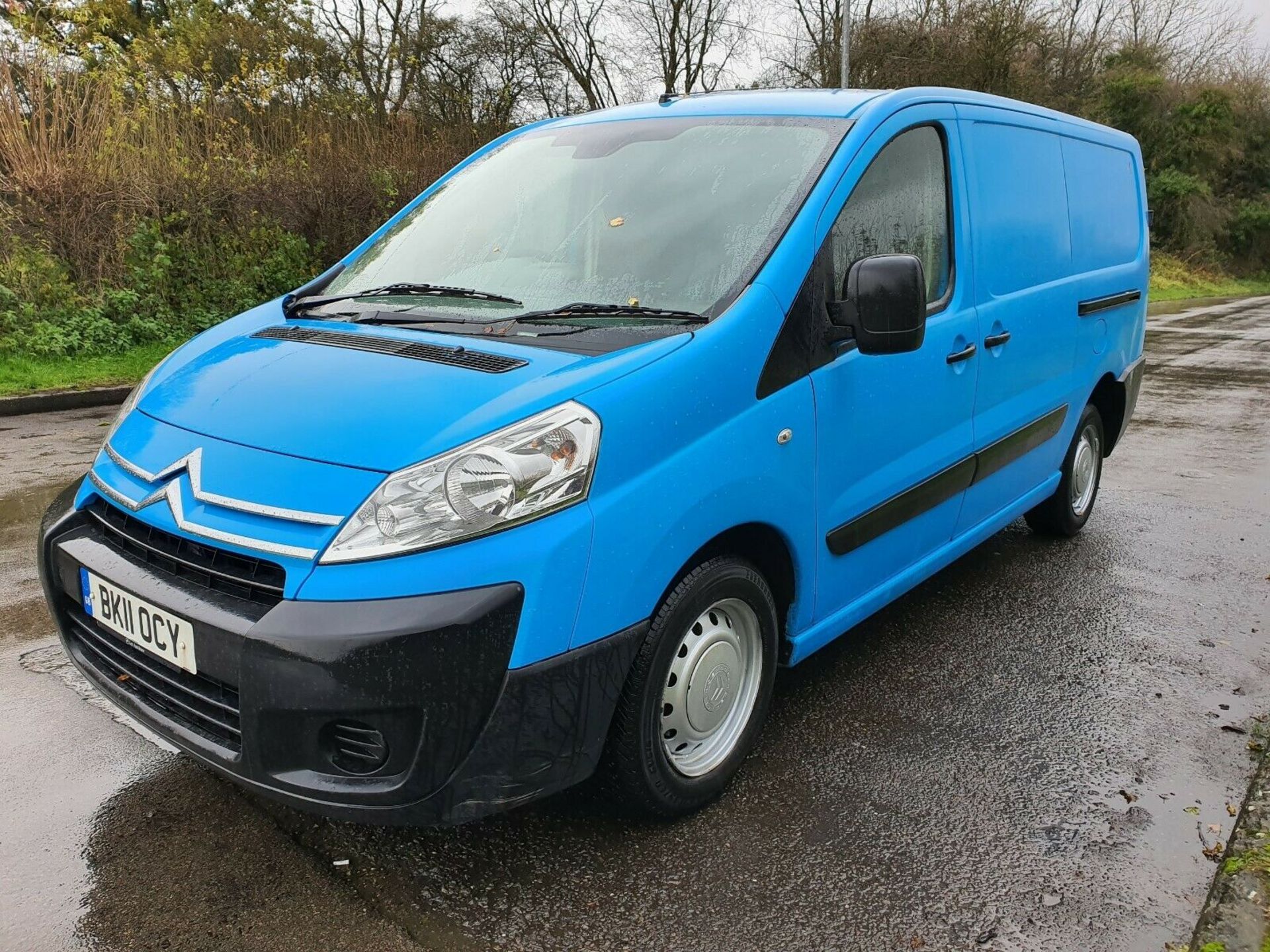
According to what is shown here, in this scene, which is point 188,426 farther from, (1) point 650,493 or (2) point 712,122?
(2) point 712,122

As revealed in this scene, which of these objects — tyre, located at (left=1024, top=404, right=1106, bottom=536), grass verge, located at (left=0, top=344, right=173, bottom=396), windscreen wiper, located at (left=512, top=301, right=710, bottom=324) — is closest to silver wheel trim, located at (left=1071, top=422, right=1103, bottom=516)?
tyre, located at (left=1024, top=404, right=1106, bottom=536)

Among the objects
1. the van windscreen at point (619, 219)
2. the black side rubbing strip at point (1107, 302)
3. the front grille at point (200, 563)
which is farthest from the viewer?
the black side rubbing strip at point (1107, 302)

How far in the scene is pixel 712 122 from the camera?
3.17 m

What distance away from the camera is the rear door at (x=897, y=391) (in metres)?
2.82

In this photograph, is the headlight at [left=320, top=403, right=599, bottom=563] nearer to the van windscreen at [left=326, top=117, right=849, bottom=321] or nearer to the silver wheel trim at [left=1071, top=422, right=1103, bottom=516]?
the van windscreen at [left=326, top=117, right=849, bottom=321]

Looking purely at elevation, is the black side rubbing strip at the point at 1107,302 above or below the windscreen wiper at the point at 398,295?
below

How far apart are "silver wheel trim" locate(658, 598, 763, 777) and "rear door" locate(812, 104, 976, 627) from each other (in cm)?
33

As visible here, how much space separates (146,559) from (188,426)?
0.34 metres

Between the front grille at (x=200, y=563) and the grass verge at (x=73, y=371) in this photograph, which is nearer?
the front grille at (x=200, y=563)

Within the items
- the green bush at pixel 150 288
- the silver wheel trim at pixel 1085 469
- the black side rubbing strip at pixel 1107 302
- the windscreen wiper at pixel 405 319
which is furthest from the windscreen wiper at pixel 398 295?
the green bush at pixel 150 288

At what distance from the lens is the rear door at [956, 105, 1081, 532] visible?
358cm

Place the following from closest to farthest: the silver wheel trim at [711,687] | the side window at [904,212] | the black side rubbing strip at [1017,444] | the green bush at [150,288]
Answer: the silver wheel trim at [711,687]
the side window at [904,212]
the black side rubbing strip at [1017,444]
the green bush at [150,288]

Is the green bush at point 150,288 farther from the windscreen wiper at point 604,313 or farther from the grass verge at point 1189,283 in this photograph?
the grass verge at point 1189,283

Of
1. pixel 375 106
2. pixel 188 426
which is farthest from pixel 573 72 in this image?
pixel 188 426
